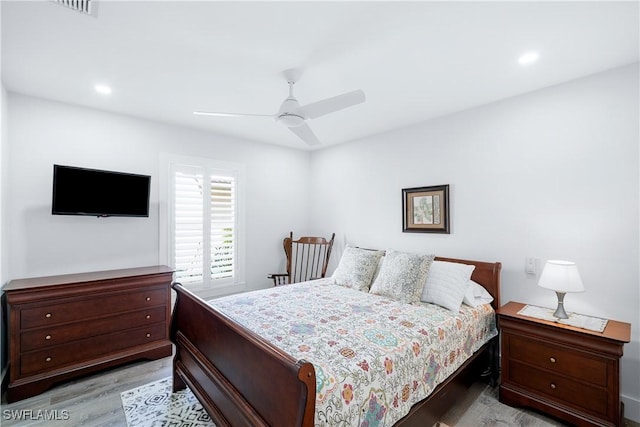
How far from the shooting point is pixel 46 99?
2889 millimetres

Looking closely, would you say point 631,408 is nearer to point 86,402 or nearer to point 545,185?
point 545,185

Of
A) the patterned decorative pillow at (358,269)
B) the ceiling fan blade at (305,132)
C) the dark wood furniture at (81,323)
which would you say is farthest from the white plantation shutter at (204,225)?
the ceiling fan blade at (305,132)

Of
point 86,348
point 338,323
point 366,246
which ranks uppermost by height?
point 366,246

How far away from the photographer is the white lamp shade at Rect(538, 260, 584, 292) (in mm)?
2185

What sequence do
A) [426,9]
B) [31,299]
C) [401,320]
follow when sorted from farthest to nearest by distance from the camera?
[31,299] < [401,320] < [426,9]

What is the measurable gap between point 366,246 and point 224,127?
242 centimetres

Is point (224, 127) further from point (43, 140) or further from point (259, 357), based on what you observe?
point (259, 357)

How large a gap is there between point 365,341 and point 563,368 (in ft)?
5.08

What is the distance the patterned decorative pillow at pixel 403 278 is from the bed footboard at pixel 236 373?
1603 mm

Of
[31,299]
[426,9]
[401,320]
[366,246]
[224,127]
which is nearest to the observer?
[426,9]

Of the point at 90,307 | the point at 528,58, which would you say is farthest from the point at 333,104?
the point at 90,307

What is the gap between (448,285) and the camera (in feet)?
8.78

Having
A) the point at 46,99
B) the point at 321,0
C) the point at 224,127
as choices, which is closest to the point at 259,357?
the point at 321,0

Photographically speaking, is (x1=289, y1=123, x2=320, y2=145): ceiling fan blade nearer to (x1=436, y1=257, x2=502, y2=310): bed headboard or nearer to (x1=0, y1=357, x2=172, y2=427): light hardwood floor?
(x1=436, y1=257, x2=502, y2=310): bed headboard
